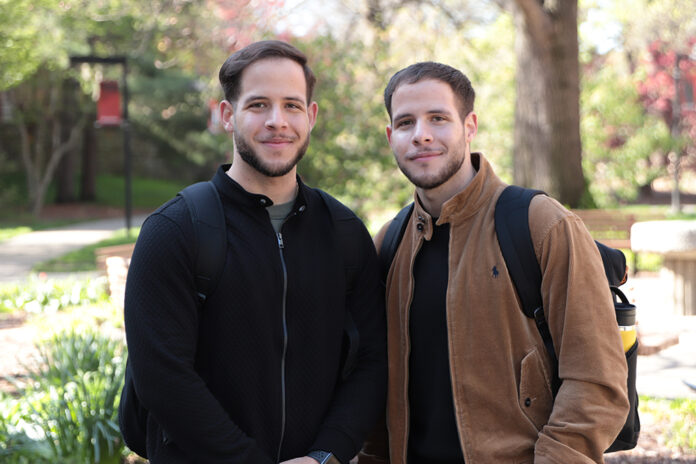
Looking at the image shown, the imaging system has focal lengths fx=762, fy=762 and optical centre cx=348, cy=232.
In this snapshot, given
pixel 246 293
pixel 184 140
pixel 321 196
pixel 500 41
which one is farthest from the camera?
pixel 184 140

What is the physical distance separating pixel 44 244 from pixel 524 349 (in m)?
18.0

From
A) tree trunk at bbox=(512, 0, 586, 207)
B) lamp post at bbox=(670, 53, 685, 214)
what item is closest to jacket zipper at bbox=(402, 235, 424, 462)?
tree trunk at bbox=(512, 0, 586, 207)

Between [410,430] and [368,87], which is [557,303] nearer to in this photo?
[410,430]

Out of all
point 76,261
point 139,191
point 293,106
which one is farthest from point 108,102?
point 139,191

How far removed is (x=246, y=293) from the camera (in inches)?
87.9

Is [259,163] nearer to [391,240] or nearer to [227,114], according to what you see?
[227,114]

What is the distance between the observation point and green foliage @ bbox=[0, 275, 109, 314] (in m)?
9.31

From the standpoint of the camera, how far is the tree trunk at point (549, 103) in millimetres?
10922

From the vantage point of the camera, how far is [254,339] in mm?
2240

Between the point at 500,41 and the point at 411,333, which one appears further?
the point at 500,41

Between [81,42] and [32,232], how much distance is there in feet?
20.6

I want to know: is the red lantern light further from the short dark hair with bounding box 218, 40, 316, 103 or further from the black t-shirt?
the black t-shirt

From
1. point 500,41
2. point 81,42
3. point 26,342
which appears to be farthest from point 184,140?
point 26,342

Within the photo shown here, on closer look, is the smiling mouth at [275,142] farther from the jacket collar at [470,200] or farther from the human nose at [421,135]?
the jacket collar at [470,200]
